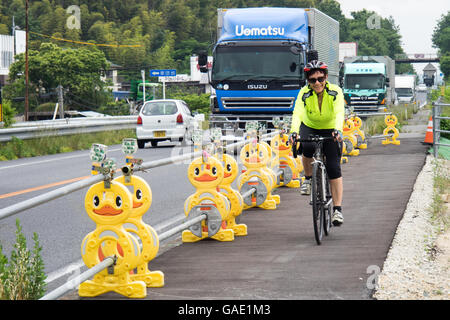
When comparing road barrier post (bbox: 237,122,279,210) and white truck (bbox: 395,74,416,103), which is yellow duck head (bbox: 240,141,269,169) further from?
white truck (bbox: 395,74,416,103)

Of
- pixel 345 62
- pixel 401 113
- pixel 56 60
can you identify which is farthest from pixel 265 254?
pixel 56 60

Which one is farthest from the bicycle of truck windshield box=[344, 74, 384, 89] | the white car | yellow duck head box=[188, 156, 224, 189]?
truck windshield box=[344, 74, 384, 89]

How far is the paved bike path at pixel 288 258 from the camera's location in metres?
6.09

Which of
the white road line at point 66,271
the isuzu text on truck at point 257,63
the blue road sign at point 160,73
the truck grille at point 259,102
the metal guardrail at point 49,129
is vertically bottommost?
the white road line at point 66,271

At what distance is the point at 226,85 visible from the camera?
71.0 ft

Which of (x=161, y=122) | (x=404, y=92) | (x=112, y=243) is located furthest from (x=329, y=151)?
(x=404, y=92)

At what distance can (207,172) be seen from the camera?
843 cm

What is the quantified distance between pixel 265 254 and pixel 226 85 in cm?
1426

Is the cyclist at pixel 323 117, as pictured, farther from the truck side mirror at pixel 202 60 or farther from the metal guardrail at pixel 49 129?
the metal guardrail at pixel 49 129

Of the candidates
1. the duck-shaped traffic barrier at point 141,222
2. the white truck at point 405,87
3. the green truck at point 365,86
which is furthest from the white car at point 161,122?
the white truck at point 405,87

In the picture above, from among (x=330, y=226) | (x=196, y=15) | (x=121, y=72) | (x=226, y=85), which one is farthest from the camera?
(x=196, y=15)

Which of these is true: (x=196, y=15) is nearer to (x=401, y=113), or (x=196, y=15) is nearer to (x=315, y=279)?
(x=401, y=113)

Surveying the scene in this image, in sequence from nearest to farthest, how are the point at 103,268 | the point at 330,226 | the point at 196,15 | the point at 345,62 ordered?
1. the point at 103,268
2. the point at 330,226
3. the point at 345,62
4. the point at 196,15

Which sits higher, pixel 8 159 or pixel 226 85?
pixel 226 85
